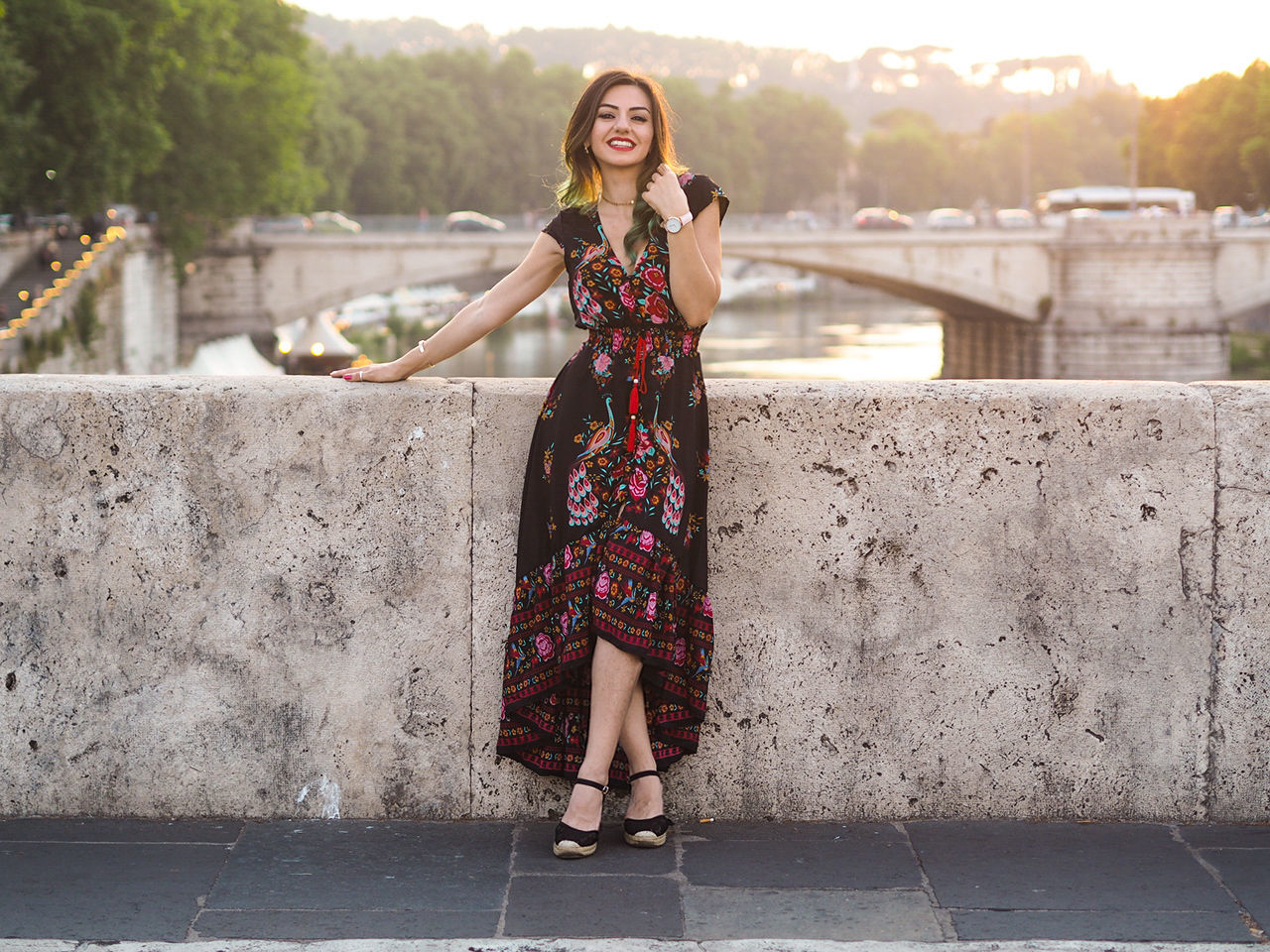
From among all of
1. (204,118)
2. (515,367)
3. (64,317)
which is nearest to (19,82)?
(64,317)

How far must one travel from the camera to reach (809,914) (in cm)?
259

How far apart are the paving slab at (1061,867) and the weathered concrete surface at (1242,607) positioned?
0.64 feet

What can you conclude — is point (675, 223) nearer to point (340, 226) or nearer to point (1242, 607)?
point (1242, 607)

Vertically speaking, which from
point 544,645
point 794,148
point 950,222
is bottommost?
point 544,645

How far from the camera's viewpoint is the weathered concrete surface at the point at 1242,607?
9.98 feet

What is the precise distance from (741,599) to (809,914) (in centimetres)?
70

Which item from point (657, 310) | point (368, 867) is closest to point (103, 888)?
point (368, 867)

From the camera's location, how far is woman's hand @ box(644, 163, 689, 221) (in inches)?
113

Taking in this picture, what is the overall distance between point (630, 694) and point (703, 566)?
0.92ft

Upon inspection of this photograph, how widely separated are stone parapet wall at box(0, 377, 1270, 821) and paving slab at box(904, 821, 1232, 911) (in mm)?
87

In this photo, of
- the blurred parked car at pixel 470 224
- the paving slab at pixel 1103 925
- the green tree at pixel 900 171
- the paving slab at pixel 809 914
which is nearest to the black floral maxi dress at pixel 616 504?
the paving slab at pixel 809 914

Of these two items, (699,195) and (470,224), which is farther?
(470,224)

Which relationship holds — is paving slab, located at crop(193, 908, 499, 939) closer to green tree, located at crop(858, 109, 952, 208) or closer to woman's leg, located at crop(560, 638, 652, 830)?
woman's leg, located at crop(560, 638, 652, 830)

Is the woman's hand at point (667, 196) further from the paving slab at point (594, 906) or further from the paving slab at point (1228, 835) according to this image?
the paving slab at point (1228, 835)
